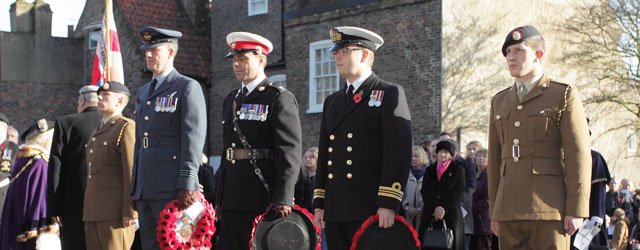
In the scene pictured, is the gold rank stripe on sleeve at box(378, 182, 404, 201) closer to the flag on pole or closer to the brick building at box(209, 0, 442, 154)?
the flag on pole

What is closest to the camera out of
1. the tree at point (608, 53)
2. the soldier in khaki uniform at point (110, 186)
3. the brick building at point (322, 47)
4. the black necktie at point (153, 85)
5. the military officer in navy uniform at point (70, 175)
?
the black necktie at point (153, 85)

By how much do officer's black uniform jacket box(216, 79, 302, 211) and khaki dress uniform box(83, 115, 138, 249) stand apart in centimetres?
116

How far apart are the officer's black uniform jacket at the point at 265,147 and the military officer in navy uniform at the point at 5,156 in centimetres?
493

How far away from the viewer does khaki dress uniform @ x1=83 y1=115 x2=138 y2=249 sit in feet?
27.1

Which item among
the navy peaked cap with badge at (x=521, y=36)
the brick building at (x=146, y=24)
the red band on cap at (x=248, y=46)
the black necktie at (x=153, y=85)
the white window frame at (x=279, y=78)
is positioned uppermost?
the brick building at (x=146, y=24)

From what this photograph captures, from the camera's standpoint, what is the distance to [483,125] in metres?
23.1

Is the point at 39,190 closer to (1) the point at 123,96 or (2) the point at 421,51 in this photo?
(1) the point at 123,96

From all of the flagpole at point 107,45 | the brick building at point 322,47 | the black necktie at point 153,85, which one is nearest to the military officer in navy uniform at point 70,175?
the black necktie at point 153,85

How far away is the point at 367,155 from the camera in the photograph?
6.76 metres

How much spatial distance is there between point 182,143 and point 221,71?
22437 mm

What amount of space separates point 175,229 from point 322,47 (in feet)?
58.8

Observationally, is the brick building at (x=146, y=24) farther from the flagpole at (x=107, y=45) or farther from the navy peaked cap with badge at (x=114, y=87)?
the navy peaked cap with badge at (x=114, y=87)

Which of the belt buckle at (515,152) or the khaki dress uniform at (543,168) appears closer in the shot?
the khaki dress uniform at (543,168)

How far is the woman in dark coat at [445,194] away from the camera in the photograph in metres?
12.0
